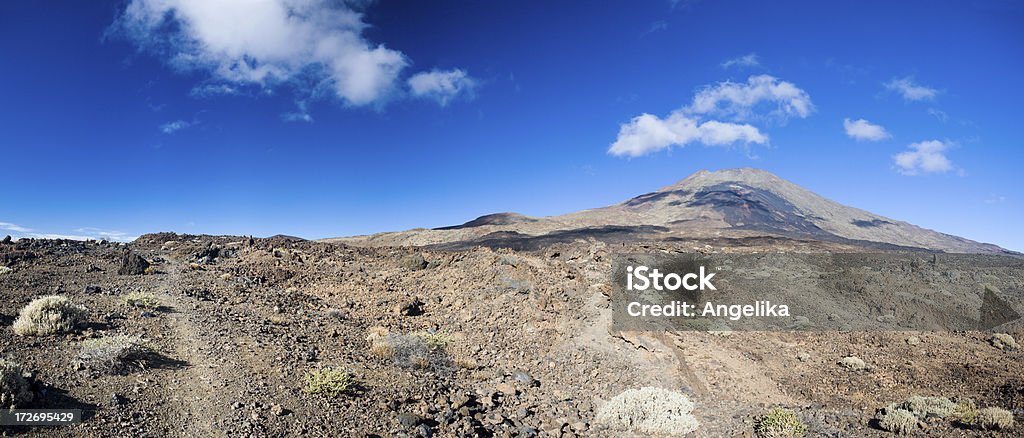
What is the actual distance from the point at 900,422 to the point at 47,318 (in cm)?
1418

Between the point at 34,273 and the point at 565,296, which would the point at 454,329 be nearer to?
the point at 565,296

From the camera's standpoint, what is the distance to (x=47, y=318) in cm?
796

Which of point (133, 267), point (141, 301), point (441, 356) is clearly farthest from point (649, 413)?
point (133, 267)

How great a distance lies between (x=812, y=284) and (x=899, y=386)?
901cm

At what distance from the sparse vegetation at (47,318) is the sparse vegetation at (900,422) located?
13.8 metres

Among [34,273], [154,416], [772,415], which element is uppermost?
[34,273]

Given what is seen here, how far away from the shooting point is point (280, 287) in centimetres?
1577

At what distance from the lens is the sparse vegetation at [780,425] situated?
7828mm

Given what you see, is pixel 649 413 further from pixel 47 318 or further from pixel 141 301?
pixel 141 301

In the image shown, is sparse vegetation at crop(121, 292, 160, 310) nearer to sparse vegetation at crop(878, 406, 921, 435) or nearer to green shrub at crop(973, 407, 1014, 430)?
sparse vegetation at crop(878, 406, 921, 435)

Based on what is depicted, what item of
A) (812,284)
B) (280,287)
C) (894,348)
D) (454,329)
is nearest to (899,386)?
(894,348)

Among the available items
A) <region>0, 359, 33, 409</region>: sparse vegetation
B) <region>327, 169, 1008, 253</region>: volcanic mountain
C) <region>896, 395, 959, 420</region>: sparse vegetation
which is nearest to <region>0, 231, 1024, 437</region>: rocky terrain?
<region>0, 359, 33, 409</region>: sparse vegetation

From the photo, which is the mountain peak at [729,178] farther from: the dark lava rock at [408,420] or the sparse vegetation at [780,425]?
the dark lava rock at [408,420]

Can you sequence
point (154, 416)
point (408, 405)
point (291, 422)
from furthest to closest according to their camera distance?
1. point (408, 405)
2. point (291, 422)
3. point (154, 416)
